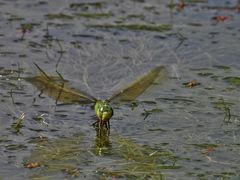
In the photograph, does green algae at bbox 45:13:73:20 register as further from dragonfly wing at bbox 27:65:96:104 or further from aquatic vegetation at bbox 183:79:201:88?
aquatic vegetation at bbox 183:79:201:88

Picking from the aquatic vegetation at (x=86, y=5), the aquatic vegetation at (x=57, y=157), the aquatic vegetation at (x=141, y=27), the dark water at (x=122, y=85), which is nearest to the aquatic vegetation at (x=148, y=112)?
the dark water at (x=122, y=85)

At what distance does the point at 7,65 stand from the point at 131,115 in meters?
1.32

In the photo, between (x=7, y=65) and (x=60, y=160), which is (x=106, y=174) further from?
(x=7, y=65)

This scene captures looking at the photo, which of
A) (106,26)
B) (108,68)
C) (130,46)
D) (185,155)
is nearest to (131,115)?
(185,155)

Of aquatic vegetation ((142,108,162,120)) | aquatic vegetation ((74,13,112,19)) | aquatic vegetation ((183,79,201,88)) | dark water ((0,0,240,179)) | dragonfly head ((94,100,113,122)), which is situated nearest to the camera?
dark water ((0,0,240,179))

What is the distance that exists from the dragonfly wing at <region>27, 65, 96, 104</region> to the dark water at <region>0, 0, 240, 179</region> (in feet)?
0.22

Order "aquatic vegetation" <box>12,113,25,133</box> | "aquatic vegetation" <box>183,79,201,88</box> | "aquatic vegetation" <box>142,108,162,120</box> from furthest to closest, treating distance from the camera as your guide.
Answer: "aquatic vegetation" <box>183,79,201,88</box>, "aquatic vegetation" <box>142,108,162,120</box>, "aquatic vegetation" <box>12,113,25,133</box>

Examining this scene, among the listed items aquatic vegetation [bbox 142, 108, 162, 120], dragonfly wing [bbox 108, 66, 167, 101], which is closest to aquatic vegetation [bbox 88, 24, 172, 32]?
dragonfly wing [bbox 108, 66, 167, 101]

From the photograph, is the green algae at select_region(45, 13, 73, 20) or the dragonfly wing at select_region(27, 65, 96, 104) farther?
the green algae at select_region(45, 13, 73, 20)

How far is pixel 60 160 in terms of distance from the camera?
4.12m

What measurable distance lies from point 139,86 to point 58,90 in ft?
1.83

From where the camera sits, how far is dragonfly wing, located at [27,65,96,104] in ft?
16.5

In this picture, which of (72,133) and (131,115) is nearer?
(72,133)

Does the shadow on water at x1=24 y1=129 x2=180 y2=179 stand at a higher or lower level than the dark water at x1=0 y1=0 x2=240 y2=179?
lower
